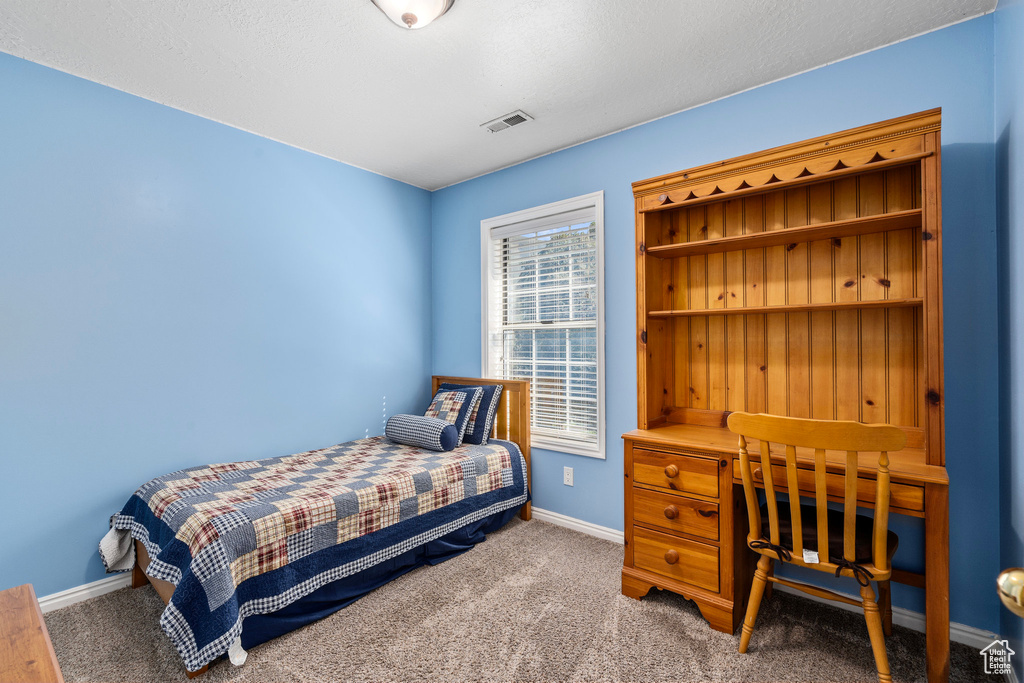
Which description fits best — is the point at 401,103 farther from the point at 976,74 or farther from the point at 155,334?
the point at 976,74

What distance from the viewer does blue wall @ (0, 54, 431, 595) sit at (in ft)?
7.18

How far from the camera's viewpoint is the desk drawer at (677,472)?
2.07 m

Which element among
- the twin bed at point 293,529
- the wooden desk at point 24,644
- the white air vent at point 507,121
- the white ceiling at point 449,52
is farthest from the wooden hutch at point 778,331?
the wooden desk at point 24,644

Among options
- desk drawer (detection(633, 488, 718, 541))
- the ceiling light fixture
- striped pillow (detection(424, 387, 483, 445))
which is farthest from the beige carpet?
the ceiling light fixture

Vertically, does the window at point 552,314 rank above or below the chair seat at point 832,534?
above

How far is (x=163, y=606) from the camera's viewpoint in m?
2.24

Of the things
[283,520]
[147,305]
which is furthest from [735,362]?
[147,305]

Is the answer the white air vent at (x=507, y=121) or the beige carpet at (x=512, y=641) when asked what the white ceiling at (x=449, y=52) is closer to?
the white air vent at (x=507, y=121)

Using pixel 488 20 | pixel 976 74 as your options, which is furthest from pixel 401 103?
pixel 976 74

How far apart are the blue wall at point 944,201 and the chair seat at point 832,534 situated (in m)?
0.43

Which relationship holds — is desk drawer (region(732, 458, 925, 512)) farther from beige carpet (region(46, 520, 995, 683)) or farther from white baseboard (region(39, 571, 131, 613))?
white baseboard (region(39, 571, 131, 613))

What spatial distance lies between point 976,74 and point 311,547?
3.45 metres

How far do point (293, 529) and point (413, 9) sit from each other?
2.17m

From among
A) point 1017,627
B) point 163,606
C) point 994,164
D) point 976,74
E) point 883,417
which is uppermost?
point 976,74
